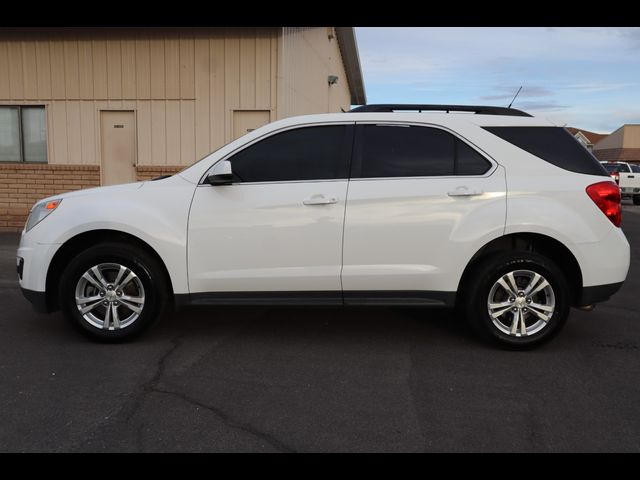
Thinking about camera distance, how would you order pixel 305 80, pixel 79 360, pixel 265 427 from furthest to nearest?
pixel 305 80, pixel 79 360, pixel 265 427

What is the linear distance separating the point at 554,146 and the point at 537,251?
859 mm

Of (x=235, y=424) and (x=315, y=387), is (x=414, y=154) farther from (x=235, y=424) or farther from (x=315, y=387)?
(x=235, y=424)

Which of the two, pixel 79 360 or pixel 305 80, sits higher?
pixel 305 80

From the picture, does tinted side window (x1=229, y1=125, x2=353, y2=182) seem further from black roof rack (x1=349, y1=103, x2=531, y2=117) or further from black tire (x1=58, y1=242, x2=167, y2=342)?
black tire (x1=58, y1=242, x2=167, y2=342)

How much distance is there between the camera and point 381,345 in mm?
4980

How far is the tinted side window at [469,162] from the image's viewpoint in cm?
472

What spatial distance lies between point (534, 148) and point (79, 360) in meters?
3.87

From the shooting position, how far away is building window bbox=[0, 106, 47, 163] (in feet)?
42.4

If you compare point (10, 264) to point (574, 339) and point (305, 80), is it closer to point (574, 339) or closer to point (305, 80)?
point (574, 339)


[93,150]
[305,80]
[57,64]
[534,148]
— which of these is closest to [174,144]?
[93,150]

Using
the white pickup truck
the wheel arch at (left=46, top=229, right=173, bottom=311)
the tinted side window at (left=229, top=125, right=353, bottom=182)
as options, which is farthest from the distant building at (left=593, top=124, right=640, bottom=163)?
the wheel arch at (left=46, top=229, right=173, bottom=311)

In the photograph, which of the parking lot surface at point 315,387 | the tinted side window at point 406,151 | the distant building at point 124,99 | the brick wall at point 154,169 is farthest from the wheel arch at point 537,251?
the brick wall at point 154,169

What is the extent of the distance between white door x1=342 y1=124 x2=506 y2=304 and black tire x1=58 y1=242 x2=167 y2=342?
1.49 meters

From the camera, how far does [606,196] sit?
15.2 feet
